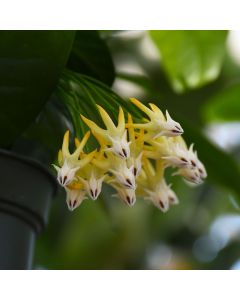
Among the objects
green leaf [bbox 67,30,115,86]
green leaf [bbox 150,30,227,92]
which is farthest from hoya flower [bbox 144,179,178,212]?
green leaf [bbox 150,30,227,92]

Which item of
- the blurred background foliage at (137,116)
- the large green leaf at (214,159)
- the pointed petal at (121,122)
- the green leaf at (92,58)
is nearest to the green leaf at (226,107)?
the blurred background foliage at (137,116)

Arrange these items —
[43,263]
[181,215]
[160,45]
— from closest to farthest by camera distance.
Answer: [160,45]
[43,263]
[181,215]

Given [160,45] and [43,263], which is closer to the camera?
[160,45]

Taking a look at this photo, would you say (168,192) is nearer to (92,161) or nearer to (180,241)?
(92,161)

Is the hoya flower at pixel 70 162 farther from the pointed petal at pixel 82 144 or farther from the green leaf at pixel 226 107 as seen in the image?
the green leaf at pixel 226 107

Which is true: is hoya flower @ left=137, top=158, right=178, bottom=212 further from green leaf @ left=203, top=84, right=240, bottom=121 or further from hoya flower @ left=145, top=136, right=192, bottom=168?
green leaf @ left=203, top=84, right=240, bottom=121
